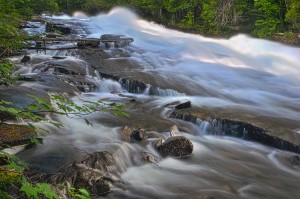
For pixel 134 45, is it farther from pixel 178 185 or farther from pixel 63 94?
pixel 178 185

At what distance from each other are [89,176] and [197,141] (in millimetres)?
3810

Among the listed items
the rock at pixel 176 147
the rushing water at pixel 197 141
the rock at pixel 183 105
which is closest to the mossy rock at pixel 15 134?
the rushing water at pixel 197 141

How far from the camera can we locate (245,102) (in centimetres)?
1098

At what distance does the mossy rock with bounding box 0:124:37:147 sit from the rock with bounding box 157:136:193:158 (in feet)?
8.63

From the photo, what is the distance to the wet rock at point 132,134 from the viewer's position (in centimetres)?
720

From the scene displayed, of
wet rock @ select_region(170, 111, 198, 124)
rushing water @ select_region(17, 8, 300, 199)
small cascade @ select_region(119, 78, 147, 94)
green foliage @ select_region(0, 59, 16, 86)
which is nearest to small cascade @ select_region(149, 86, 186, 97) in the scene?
rushing water @ select_region(17, 8, 300, 199)

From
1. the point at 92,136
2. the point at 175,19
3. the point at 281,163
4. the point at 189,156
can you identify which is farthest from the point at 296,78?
the point at 175,19

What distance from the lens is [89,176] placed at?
4750 millimetres

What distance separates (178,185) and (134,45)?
46.7 feet

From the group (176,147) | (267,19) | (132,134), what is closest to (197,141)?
(176,147)

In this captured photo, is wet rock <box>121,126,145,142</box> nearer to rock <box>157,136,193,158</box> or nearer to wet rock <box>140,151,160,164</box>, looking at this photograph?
rock <box>157,136,193,158</box>

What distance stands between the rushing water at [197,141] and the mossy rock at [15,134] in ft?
0.98

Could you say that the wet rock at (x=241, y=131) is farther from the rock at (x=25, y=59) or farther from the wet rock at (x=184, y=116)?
the rock at (x=25, y=59)

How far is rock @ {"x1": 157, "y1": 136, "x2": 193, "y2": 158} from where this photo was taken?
6.71m
